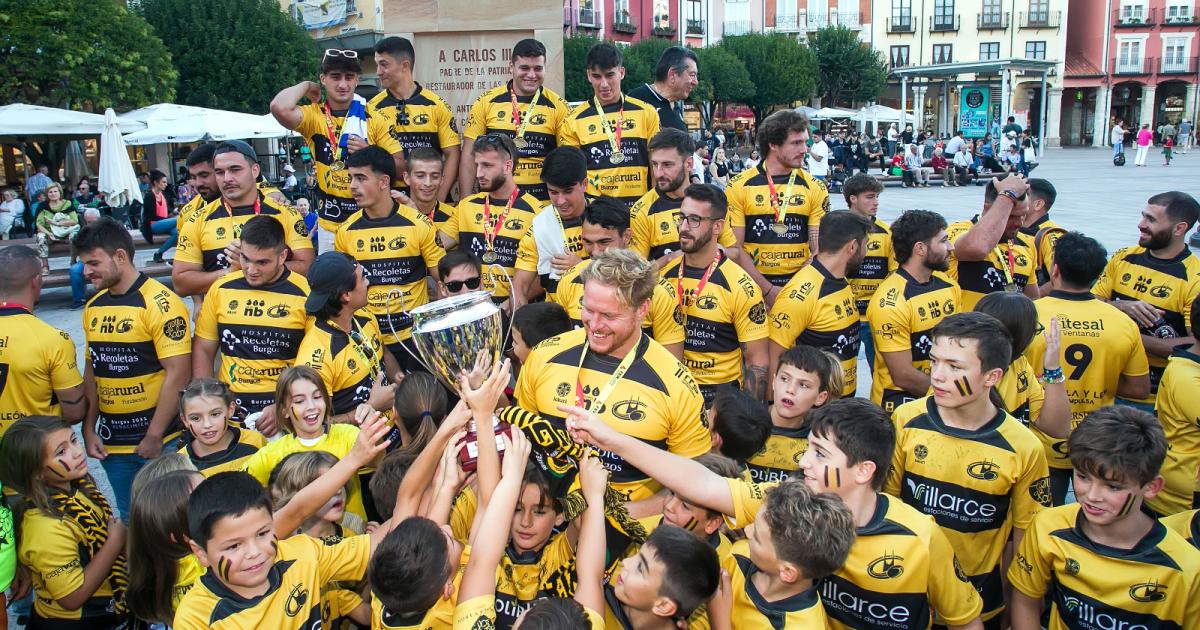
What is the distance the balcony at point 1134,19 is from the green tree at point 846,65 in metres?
19.0

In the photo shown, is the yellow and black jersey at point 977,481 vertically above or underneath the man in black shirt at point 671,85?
underneath

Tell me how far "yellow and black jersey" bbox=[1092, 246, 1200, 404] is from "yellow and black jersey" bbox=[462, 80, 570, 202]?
4759mm

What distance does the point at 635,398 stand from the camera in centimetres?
371

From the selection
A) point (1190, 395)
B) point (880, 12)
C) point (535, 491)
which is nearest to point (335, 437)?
point (535, 491)

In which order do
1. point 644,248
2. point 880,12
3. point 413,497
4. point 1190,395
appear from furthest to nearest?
point 880,12
point 644,248
point 1190,395
point 413,497

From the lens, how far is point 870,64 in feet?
214

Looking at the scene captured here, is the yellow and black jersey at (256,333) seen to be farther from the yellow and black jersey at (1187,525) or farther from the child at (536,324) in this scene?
the yellow and black jersey at (1187,525)

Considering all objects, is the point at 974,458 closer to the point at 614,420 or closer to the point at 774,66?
the point at 614,420

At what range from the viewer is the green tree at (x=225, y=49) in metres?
35.7

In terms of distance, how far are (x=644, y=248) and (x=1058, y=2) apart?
2839 inches

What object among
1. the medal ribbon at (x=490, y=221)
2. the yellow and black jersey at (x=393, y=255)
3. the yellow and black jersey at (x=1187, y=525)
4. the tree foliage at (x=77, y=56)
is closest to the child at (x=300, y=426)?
the yellow and black jersey at (x=393, y=255)

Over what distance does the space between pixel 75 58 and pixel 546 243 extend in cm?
2427

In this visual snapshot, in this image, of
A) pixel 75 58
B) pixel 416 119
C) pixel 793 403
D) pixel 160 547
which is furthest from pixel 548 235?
pixel 75 58

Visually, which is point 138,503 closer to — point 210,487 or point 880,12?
point 210,487
